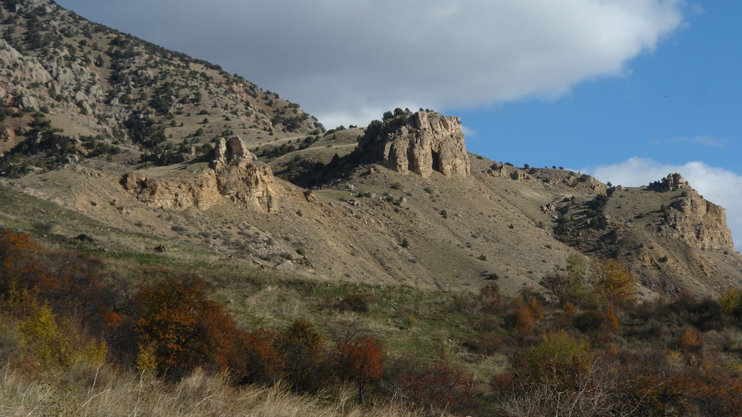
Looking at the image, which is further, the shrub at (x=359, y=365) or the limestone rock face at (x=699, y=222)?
the limestone rock face at (x=699, y=222)

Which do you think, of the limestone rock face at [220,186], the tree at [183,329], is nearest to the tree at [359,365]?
the tree at [183,329]

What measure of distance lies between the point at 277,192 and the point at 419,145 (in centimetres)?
2680

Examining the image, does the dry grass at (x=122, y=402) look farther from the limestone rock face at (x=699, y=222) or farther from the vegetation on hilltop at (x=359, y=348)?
the limestone rock face at (x=699, y=222)

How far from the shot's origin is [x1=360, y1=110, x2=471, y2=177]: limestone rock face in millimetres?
62844

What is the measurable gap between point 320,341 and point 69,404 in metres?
10.6

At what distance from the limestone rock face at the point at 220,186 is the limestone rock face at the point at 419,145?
23.7 metres

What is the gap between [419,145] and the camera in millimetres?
63656

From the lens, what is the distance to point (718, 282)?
59.2 meters

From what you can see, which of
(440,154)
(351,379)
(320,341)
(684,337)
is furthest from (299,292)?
(440,154)

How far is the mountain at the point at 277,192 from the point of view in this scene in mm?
32094

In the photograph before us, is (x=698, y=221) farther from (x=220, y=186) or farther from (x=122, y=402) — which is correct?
(x=122, y=402)

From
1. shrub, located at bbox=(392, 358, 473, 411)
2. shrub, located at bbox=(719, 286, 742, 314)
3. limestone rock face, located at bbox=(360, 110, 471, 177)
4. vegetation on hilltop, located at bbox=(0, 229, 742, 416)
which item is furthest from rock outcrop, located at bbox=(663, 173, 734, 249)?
shrub, located at bbox=(392, 358, 473, 411)

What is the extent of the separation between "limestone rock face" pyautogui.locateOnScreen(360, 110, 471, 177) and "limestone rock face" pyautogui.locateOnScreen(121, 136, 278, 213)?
23.7 metres

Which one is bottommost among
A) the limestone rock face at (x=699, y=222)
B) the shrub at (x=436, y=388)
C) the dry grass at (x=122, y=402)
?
the shrub at (x=436, y=388)
